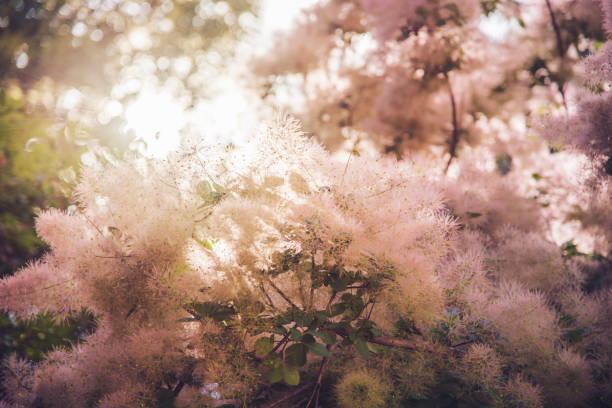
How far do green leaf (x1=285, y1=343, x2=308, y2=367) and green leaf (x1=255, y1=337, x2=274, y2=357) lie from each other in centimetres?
4

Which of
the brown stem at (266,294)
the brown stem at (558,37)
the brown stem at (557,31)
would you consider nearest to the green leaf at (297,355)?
the brown stem at (266,294)

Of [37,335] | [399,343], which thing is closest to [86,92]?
[37,335]

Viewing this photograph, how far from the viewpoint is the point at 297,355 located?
0.93 m

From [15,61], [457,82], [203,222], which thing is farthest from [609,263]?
[15,61]

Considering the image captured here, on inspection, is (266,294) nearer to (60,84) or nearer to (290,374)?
(290,374)

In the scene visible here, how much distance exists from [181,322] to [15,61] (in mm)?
5125

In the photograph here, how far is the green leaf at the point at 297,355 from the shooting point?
0.93 m

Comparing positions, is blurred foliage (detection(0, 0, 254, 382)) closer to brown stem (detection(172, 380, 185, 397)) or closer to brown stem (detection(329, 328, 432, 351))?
brown stem (detection(172, 380, 185, 397))

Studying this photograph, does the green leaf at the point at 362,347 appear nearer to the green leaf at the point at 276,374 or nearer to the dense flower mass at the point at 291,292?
the dense flower mass at the point at 291,292

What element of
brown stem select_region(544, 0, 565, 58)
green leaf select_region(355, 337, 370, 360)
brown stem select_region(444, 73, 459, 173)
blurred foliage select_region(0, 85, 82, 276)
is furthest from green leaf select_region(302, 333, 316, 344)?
brown stem select_region(544, 0, 565, 58)

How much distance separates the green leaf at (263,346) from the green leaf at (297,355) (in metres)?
0.04

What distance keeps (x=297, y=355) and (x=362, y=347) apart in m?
0.15

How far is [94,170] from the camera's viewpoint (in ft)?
3.70

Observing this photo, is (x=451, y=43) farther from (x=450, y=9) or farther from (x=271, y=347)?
(x=271, y=347)
